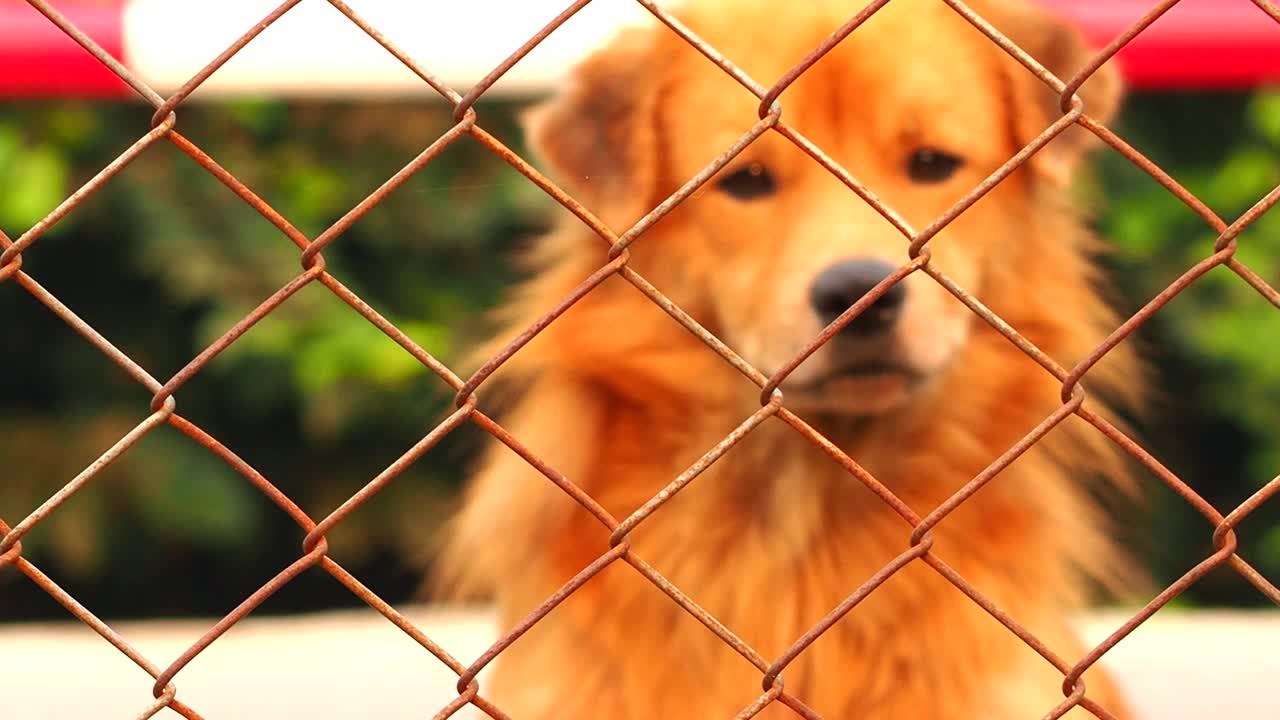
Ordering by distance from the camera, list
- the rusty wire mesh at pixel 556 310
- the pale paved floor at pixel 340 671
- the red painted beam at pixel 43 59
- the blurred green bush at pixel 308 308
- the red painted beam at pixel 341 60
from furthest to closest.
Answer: the blurred green bush at pixel 308 308
the pale paved floor at pixel 340 671
the red painted beam at pixel 43 59
the red painted beam at pixel 341 60
the rusty wire mesh at pixel 556 310

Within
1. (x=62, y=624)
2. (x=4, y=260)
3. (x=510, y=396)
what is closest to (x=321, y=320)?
(x=510, y=396)

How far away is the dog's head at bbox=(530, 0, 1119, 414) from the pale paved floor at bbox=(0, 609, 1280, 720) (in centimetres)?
134

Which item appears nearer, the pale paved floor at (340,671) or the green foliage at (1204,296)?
the pale paved floor at (340,671)

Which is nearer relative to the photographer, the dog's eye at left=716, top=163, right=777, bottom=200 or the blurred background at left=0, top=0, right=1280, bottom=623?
the dog's eye at left=716, top=163, right=777, bottom=200

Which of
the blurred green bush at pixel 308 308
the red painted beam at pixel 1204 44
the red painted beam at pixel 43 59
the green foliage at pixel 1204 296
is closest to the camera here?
the red painted beam at pixel 43 59

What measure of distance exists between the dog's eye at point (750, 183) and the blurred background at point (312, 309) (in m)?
1.81

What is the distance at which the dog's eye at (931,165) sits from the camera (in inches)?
114

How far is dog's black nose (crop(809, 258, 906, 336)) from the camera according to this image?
8.29 feet

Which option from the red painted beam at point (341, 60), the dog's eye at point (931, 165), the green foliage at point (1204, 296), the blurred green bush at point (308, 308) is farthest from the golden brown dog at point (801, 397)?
the green foliage at point (1204, 296)

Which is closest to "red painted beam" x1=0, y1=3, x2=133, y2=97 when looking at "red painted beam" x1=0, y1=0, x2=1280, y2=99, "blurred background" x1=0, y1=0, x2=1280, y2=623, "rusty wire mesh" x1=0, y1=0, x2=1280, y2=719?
"red painted beam" x1=0, y1=0, x2=1280, y2=99

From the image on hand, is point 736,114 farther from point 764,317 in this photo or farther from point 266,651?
point 266,651

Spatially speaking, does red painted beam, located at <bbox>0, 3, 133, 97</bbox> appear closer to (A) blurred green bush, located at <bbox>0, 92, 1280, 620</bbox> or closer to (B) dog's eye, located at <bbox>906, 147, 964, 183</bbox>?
(B) dog's eye, located at <bbox>906, 147, 964, 183</bbox>

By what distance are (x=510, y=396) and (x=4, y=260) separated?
159 cm

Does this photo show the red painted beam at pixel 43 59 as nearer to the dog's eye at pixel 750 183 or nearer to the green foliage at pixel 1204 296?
the dog's eye at pixel 750 183
